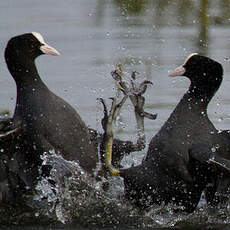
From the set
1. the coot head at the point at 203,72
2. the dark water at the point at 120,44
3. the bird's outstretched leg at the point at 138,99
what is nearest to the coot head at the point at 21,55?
the bird's outstretched leg at the point at 138,99

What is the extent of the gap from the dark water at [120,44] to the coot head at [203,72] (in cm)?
109

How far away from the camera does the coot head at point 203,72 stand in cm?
846

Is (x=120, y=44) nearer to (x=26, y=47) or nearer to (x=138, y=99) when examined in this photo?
(x=138, y=99)

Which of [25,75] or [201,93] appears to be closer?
[201,93]

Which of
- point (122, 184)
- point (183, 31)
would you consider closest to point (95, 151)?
point (122, 184)

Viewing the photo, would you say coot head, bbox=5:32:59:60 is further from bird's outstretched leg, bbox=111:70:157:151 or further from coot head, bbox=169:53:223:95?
coot head, bbox=169:53:223:95

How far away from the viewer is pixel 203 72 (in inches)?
334

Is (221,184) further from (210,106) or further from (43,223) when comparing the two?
(210,106)

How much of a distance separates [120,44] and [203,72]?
330cm

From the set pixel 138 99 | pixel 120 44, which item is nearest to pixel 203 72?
pixel 138 99

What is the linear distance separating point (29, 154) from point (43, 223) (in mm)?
531

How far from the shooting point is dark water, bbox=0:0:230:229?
411 inches

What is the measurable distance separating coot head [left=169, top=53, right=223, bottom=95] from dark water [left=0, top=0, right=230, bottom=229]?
3.58 ft

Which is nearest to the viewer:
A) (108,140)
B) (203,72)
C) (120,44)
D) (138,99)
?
(203,72)
